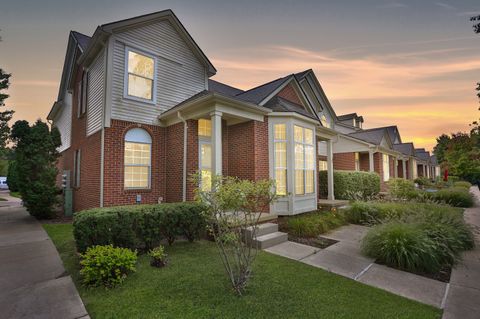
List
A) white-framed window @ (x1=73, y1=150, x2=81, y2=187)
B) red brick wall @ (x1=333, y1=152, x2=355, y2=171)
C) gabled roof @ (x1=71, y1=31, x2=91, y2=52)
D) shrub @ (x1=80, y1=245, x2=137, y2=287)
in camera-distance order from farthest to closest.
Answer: red brick wall @ (x1=333, y1=152, x2=355, y2=171)
gabled roof @ (x1=71, y1=31, x2=91, y2=52)
white-framed window @ (x1=73, y1=150, x2=81, y2=187)
shrub @ (x1=80, y1=245, x2=137, y2=287)

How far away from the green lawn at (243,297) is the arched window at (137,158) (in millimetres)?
4119

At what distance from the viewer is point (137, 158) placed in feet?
28.0

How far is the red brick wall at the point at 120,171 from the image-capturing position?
776cm

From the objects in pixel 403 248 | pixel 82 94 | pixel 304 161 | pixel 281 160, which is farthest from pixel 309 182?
pixel 82 94

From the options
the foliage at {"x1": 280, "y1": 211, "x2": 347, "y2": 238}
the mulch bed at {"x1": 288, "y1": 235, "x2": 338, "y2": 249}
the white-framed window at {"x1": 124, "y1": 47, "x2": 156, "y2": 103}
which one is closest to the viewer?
the mulch bed at {"x1": 288, "y1": 235, "x2": 338, "y2": 249}

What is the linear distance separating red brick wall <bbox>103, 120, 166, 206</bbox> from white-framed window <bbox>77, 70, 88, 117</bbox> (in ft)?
10.5

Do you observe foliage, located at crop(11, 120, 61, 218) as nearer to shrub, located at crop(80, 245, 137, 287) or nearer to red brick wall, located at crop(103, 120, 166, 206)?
red brick wall, located at crop(103, 120, 166, 206)

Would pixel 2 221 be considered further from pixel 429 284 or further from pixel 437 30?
pixel 437 30

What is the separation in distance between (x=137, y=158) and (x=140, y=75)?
10.6ft

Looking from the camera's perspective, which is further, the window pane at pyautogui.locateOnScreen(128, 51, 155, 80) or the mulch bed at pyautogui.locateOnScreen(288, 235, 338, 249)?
the window pane at pyautogui.locateOnScreen(128, 51, 155, 80)

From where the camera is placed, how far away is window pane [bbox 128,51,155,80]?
8.55 m

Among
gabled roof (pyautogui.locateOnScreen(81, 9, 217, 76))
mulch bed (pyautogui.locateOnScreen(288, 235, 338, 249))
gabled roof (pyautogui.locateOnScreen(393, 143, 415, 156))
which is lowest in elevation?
mulch bed (pyautogui.locateOnScreen(288, 235, 338, 249))

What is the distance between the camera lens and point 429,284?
3.98 m

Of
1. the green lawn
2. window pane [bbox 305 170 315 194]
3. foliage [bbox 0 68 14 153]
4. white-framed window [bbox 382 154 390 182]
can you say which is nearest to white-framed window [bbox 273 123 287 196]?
window pane [bbox 305 170 315 194]
